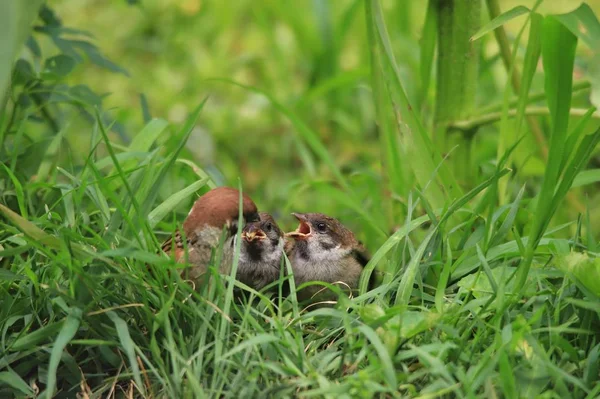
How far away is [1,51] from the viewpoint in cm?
188

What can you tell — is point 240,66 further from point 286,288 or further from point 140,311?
point 140,311

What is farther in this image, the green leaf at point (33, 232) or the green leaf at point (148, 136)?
the green leaf at point (148, 136)

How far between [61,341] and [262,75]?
15.6ft

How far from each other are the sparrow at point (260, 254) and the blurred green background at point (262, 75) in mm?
1587

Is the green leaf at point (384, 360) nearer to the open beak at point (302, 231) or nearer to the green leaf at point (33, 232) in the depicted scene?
the green leaf at point (33, 232)

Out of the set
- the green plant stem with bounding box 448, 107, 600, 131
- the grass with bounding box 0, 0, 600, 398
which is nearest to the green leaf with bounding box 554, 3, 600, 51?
the grass with bounding box 0, 0, 600, 398

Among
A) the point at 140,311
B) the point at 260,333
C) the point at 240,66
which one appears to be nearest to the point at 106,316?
the point at 140,311

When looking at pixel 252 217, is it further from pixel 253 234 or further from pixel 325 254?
pixel 325 254

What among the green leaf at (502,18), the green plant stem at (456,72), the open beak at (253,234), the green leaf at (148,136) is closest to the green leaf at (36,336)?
the open beak at (253,234)

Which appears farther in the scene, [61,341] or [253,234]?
[253,234]

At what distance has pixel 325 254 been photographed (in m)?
3.82

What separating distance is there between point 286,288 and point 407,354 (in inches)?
36.6

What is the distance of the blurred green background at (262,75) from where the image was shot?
613cm

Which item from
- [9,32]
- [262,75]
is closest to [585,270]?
[9,32]
